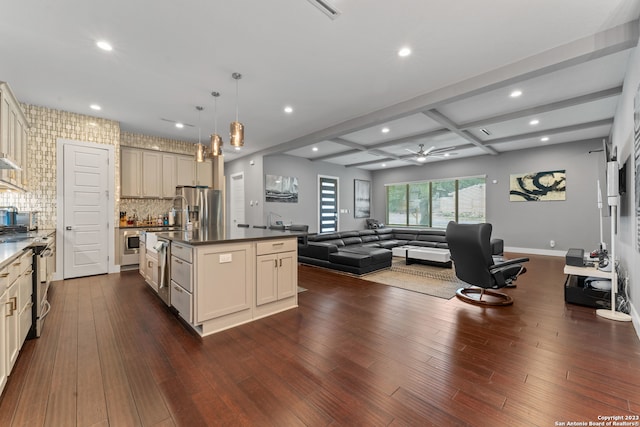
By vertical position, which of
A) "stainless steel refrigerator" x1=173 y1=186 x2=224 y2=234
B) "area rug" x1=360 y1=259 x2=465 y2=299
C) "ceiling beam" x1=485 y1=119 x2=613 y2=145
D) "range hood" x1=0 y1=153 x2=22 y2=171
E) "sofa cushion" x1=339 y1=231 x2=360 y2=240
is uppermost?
"ceiling beam" x1=485 y1=119 x2=613 y2=145

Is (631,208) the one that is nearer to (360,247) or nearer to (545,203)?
(360,247)

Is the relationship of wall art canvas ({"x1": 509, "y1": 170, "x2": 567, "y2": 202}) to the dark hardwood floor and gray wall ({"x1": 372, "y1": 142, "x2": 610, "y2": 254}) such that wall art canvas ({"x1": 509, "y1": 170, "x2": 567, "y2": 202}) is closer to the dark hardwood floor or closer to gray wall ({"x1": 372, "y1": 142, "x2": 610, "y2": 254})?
gray wall ({"x1": 372, "y1": 142, "x2": 610, "y2": 254})

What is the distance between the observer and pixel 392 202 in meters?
10.9

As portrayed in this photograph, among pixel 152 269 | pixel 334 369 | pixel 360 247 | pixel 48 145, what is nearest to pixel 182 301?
pixel 152 269

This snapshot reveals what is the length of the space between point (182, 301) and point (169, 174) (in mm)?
4506

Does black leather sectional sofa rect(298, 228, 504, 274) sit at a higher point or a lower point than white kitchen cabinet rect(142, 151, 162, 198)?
lower

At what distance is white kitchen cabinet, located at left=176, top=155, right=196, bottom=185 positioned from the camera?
6445mm

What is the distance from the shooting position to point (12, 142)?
340cm

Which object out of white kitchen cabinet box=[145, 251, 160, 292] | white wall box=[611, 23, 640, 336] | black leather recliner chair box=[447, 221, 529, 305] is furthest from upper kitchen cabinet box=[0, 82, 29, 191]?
white wall box=[611, 23, 640, 336]

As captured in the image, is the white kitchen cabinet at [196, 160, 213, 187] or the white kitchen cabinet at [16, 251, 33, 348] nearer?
the white kitchen cabinet at [16, 251, 33, 348]

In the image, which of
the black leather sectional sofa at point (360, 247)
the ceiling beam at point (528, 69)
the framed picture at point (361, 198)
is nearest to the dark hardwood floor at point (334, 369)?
the black leather sectional sofa at point (360, 247)

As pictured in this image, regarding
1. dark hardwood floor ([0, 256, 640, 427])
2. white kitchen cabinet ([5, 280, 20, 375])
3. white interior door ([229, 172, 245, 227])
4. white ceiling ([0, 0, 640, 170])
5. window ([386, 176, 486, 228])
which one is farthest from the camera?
window ([386, 176, 486, 228])

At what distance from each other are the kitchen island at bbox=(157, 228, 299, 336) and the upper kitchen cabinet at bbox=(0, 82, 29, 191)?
197cm

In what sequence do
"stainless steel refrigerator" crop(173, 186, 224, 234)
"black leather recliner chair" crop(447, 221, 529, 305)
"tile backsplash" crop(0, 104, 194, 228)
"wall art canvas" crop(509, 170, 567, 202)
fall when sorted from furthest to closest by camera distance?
"wall art canvas" crop(509, 170, 567, 202), "stainless steel refrigerator" crop(173, 186, 224, 234), "tile backsplash" crop(0, 104, 194, 228), "black leather recliner chair" crop(447, 221, 529, 305)
